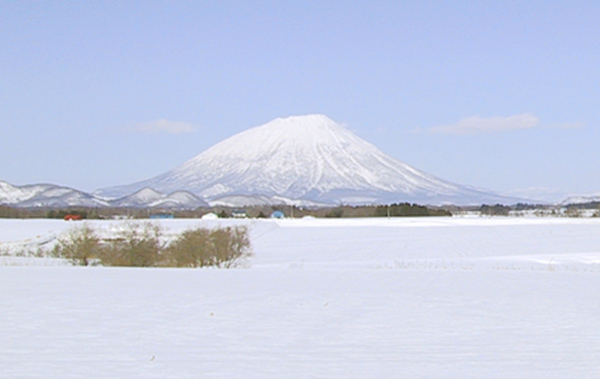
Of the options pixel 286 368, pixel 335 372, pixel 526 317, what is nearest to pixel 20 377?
pixel 286 368

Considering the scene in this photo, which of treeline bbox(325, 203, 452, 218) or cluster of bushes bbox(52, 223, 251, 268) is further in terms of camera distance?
treeline bbox(325, 203, 452, 218)

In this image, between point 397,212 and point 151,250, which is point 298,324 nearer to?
point 151,250

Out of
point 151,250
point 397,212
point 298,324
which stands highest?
point 397,212

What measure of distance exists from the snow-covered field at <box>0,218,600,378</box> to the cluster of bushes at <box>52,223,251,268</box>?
1469 cm

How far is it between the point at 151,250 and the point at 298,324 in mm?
24729

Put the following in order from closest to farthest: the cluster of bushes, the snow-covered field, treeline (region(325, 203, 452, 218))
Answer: the snow-covered field → the cluster of bushes → treeline (region(325, 203, 452, 218))

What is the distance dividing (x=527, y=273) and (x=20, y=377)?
14684 mm

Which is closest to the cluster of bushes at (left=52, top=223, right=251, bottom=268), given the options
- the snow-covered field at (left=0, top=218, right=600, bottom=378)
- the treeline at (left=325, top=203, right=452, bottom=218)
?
the snow-covered field at (left=0, top=218, right=600, bottom=378)

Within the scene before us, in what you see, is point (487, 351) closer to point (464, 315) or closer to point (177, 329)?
point (464, 315)

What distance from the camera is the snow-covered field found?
26.5 ft

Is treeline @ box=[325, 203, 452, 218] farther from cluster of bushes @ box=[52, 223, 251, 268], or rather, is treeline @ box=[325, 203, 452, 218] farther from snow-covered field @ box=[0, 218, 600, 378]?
snow-covered field @ box=[0, 218, 600, 378]

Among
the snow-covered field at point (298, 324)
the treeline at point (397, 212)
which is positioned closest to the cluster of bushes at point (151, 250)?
the snow-covered field at point (298, 324)

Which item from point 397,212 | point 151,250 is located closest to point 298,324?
point 151,250

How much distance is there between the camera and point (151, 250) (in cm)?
3450
